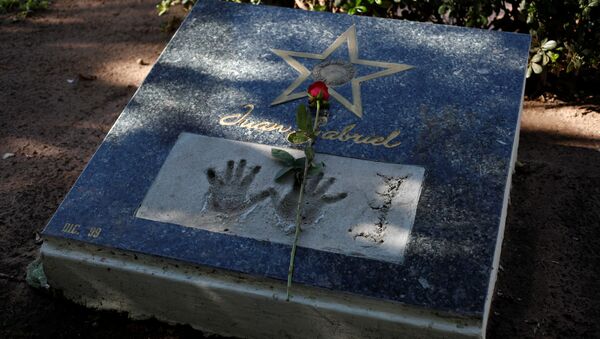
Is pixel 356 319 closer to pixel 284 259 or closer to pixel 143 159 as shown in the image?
pixel 284 259

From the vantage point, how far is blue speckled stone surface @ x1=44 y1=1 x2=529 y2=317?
2650 mm

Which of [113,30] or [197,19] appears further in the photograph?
[113,30]

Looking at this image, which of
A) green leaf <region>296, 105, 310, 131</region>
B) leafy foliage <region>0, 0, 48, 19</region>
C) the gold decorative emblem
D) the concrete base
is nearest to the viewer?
the concrete base

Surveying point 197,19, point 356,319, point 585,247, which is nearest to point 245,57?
point 197,19

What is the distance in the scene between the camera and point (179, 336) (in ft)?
9.76

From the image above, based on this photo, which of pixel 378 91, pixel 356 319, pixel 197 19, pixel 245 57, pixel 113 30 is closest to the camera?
pixel 356 319

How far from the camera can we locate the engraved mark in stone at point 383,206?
2.73 m

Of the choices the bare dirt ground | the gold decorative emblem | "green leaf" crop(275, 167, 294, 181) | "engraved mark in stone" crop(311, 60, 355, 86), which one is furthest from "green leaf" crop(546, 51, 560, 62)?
"green leaf" crop(275, 167, 294, 181)

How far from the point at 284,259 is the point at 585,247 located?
4.68ft

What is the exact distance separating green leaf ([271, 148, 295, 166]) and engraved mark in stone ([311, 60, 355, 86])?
0.47 metres

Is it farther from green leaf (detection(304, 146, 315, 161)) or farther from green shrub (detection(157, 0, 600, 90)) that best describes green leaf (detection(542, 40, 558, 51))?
green leaf (detection(304, 146, 315, 161))

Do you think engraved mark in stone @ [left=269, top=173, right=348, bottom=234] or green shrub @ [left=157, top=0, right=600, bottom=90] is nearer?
engraved mark in stone @ [left=269, top=173, right=348, bottom=234]

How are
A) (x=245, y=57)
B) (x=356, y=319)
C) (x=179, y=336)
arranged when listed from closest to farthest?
(x=356, y=319)
(x=179, y=336)
(x=245, y=57)
